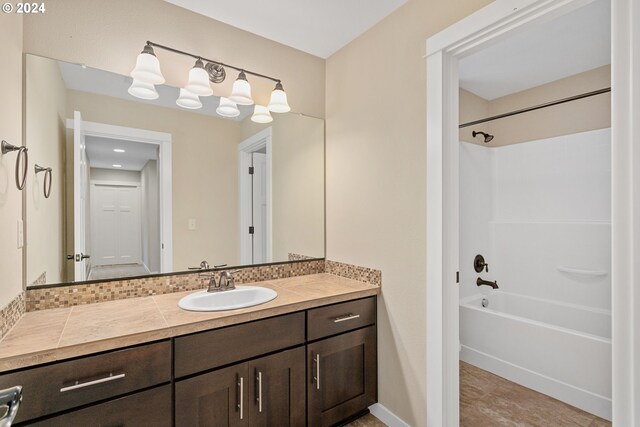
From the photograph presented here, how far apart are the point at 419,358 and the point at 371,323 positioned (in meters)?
0.35

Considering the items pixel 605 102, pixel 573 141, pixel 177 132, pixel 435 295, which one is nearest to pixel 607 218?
pixel 573 141

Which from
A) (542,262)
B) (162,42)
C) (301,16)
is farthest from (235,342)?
(542,262)

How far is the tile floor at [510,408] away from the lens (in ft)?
6.35

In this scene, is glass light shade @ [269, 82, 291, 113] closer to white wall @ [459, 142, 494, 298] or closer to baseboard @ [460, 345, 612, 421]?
white wall @ [459, 142, 494, 298]

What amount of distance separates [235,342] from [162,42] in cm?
171

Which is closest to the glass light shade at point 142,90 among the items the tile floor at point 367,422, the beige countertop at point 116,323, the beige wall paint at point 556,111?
the beige countertop at point 116,323

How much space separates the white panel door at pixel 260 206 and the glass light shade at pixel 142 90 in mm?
705

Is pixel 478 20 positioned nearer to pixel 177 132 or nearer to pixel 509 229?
pixel 177 132

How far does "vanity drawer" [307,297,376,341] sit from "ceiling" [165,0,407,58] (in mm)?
1758

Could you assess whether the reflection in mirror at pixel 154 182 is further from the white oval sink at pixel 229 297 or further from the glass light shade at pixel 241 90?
the white oval sink at pixel 229 297

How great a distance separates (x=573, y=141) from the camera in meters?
2.75

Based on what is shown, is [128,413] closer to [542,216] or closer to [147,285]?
[147,285]

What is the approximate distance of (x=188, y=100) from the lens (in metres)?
1.92

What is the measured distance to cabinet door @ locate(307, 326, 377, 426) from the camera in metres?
1.70
